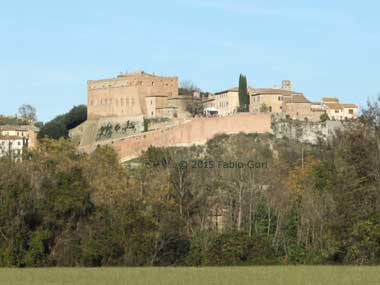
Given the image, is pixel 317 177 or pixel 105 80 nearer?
pixel 317 177

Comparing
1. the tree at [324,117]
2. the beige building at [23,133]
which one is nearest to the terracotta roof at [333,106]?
the tree at [324,117]

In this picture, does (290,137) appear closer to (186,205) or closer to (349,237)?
(186,205)

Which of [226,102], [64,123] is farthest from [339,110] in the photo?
[64,123]

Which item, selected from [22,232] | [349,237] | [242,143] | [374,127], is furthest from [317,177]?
[242,143]

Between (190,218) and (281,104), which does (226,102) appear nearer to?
(281,104)

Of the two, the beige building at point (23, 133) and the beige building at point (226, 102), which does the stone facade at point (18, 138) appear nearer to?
the beige building at point (23, 133)

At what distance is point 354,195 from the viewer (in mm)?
39125

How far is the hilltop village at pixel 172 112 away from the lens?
7706cm

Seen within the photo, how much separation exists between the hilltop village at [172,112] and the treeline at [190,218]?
26.4 m

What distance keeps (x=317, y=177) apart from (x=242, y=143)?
2641cm

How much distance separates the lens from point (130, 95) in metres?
88.8

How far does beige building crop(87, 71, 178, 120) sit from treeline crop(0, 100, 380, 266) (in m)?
37.3

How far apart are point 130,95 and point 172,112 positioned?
5051mm

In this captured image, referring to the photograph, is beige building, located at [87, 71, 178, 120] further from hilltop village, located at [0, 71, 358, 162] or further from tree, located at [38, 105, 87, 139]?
tree, located at [38, 105, 87, 139]
